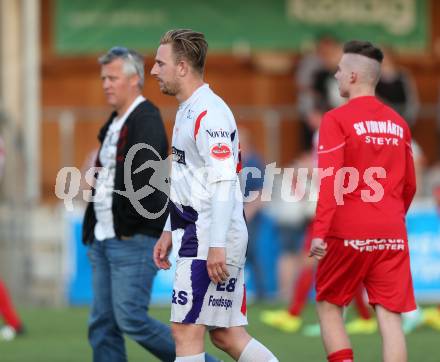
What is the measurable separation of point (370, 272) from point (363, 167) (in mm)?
701

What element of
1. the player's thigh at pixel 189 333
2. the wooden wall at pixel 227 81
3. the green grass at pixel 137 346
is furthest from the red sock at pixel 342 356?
the wooden wall at pixel 227 81

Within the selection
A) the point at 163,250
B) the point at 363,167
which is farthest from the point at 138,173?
the point at 363,167

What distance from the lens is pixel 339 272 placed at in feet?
25.5

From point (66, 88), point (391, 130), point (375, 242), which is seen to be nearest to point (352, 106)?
point (391, 130)

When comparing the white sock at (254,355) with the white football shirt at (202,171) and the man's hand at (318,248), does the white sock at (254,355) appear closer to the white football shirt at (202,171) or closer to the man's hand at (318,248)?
the white football shirt at (202,171)

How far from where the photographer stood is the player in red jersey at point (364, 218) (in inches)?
301

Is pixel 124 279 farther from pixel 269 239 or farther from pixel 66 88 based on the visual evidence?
pixel 66 88

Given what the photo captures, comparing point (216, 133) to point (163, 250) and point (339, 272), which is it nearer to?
point (163, 250)

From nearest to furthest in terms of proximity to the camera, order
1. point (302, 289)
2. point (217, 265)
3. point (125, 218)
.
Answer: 1. point (217, 265)
2. point (125, 218)
3. point (302, 289)

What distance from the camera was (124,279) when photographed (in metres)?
8.02

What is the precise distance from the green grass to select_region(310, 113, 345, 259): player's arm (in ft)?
9.18

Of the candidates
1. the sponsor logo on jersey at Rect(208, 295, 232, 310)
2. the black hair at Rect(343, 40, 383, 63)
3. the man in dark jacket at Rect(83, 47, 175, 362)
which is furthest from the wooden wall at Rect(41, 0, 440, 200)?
the sponsor logo on jersey at Rect(208, 295, 232, 310)

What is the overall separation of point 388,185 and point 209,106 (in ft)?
4.83

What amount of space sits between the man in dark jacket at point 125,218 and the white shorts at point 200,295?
990mm
